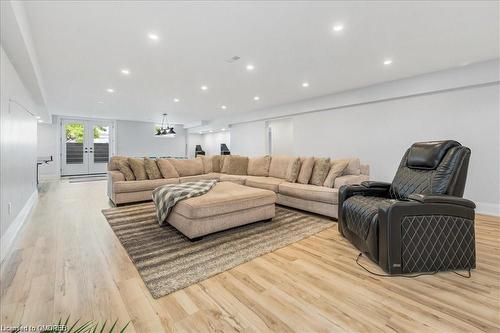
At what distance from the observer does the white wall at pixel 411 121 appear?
3709 mm

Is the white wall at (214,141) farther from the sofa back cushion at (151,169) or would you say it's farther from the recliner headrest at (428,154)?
the recliner headrest at (428,154)

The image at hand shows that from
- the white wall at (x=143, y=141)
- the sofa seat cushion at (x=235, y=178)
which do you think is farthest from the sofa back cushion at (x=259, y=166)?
the white wall at (x=143, y=141)

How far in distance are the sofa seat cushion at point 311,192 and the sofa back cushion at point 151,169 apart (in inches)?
103

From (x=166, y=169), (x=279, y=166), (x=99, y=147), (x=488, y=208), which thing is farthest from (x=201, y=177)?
(x=99, y=147)

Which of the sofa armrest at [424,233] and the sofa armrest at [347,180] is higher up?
the sofa armrest at [347,180]

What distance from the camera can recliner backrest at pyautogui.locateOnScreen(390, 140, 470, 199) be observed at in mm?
2053

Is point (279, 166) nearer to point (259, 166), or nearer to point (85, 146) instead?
point (259, 166)

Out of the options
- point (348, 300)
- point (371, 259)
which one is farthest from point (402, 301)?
point (371, 259)

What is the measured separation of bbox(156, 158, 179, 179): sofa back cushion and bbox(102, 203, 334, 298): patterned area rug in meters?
1.39

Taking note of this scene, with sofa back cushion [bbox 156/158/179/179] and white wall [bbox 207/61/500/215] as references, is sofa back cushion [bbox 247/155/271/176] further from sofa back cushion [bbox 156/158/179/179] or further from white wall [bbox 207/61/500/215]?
white wall [bbox 207/61/500/215]

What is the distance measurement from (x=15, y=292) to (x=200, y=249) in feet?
4.55

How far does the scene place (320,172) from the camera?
A: 12.7ft

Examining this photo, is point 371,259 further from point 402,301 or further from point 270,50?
point 270,50

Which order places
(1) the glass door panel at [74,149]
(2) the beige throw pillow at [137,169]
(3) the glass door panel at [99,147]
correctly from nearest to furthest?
1. (2) the beige throw pillow at [137,169]
2. (1) the glass door panel at [74,149]
3. (3) the glass door panel at [99,147]
